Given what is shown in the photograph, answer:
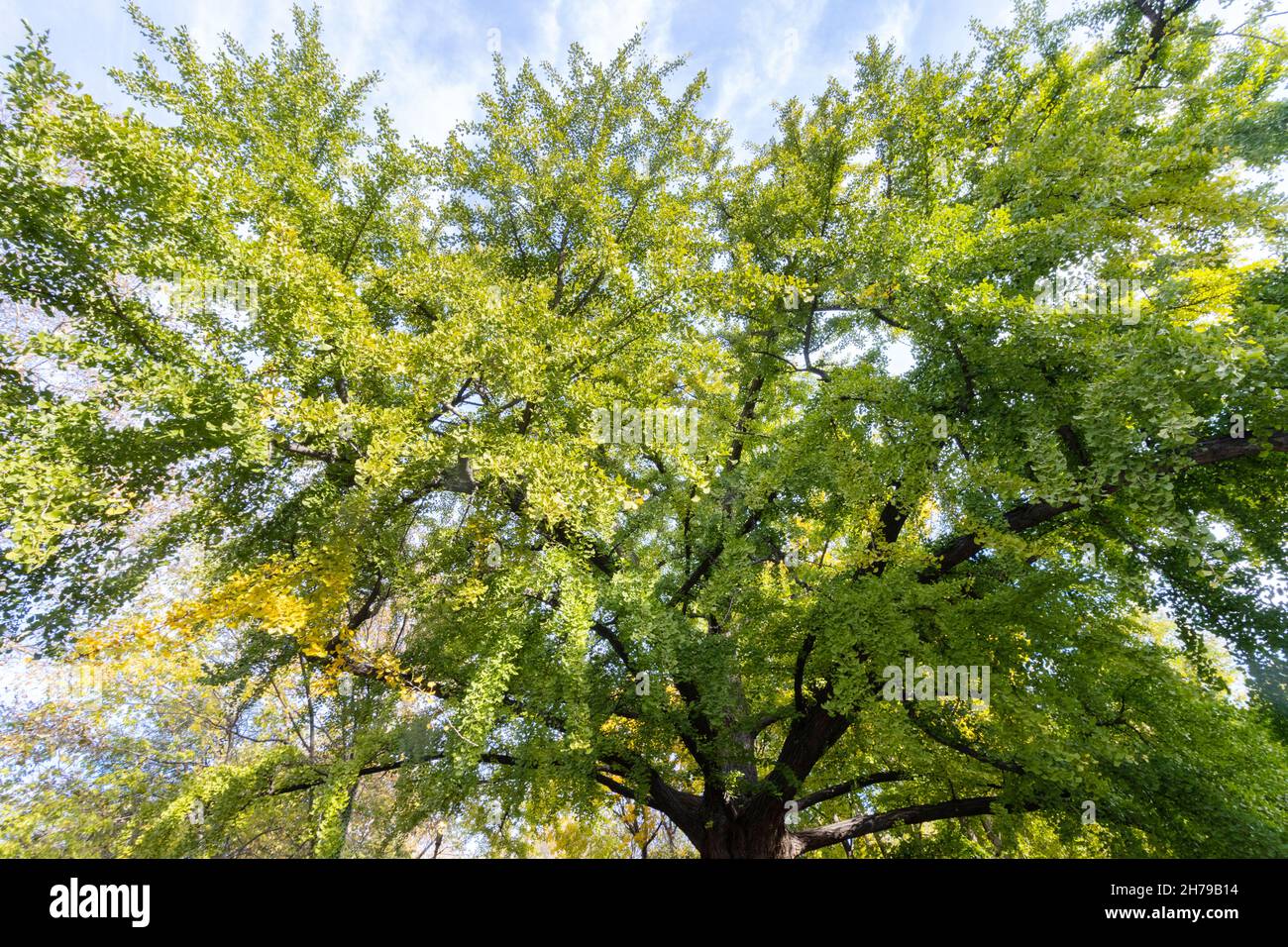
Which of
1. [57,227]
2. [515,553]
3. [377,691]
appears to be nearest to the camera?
[57,227]

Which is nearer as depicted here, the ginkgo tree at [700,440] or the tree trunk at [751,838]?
the ginkgo tree at [700,440]

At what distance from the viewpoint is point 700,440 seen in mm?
8602

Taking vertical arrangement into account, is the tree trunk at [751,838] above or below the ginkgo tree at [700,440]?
below

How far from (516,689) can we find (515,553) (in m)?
2.41

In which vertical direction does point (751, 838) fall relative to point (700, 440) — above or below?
below

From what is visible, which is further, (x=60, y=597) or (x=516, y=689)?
(x=516, y=689)

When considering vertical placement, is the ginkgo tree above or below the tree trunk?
above

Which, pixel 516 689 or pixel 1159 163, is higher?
pixel 1159 163

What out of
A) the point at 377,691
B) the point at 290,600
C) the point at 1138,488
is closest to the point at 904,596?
the point at 1138,488

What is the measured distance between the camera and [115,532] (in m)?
7.04

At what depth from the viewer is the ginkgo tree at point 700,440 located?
5.79 meters

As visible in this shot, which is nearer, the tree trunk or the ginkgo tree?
the ginkgo tree

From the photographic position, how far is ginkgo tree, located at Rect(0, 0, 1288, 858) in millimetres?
5793
